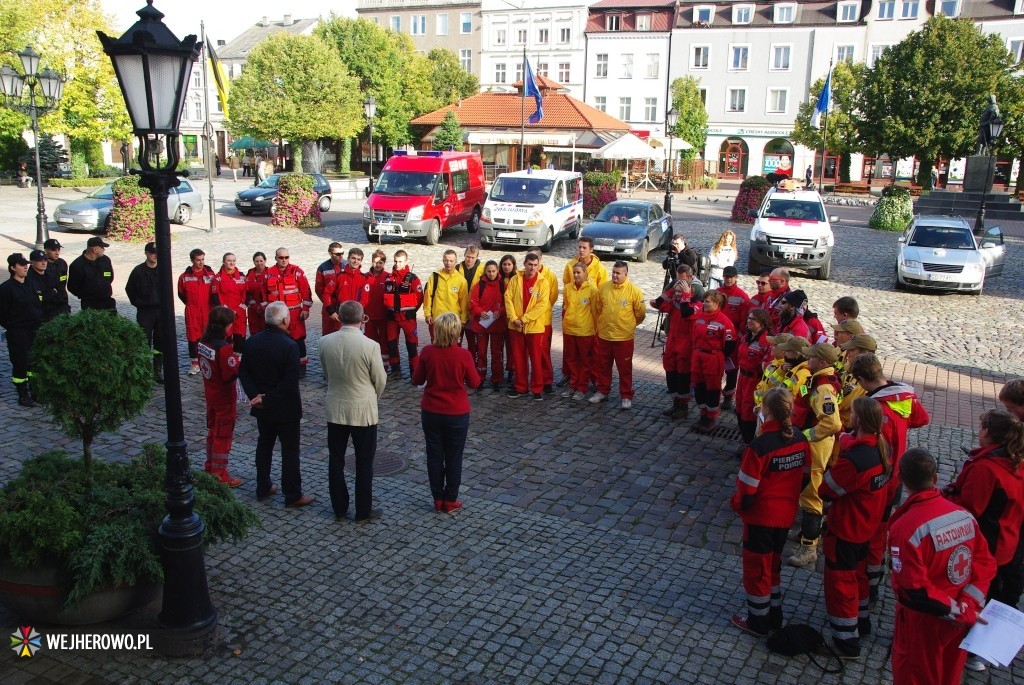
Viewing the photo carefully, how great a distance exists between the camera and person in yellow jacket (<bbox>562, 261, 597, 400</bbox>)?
10531 millimetres

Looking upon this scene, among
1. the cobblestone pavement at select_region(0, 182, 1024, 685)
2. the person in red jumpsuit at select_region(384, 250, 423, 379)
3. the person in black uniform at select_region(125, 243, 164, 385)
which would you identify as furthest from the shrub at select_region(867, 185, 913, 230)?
the person in black uniform at select_region(125, 243, 164, 385)

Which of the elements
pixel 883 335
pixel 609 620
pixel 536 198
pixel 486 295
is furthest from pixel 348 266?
pixel 536 198

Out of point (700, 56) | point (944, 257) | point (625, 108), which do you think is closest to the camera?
point (944, 257)

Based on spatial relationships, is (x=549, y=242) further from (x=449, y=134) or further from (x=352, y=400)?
(x=449, y=134)

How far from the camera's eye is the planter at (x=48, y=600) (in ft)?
16.9

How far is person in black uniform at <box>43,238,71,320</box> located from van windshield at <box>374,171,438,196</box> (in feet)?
44.4

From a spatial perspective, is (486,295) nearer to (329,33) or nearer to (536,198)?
(536,198)

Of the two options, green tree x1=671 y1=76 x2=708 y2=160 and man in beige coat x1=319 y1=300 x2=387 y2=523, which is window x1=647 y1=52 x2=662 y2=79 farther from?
man in beige coat x1=319 y1=300 x2=387 y2=523

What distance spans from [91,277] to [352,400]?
5.50 metres

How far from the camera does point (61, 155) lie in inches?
1833

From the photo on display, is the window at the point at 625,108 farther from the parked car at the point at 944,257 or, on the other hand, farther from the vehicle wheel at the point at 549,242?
the parked car at the point at 944,257

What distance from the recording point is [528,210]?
2236cm

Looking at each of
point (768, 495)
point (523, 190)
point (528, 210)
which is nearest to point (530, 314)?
point (768, 495)

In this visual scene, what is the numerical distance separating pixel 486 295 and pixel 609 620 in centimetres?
581
